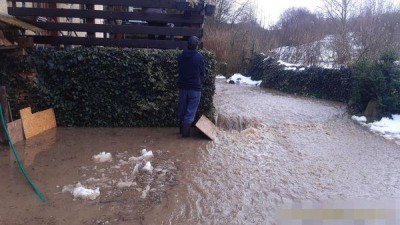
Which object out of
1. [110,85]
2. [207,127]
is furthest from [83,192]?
[110,85]

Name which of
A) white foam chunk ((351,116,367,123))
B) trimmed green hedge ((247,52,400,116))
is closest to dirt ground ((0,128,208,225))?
white foam chunk ((351,116,367,123))

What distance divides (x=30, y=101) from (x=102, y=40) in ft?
6.69

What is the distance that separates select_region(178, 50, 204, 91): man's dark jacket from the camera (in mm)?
6527

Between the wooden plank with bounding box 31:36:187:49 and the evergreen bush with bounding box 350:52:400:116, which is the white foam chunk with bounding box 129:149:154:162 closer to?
the wooden plank with bounding box 31:36:187:49

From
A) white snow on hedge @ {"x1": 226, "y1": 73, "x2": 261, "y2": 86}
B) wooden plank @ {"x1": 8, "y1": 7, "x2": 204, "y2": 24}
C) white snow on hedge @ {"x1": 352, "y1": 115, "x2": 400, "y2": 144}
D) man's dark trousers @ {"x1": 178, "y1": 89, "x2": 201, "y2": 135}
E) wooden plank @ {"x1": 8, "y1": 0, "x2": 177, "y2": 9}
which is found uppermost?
wooden plank @ {"x1": 8, "y1": 0, "x2": 177, "y2": 9}

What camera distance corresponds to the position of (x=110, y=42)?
795 centimetres

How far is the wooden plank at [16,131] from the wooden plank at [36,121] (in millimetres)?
80

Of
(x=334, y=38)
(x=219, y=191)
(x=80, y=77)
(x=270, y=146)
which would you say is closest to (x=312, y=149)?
(x=270, y=146)

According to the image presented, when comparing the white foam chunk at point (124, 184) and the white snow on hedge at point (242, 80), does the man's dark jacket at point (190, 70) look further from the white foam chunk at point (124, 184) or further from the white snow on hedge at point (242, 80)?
the white snow on hedge at point (242, 80)

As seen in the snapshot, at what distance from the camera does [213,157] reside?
19.5ft

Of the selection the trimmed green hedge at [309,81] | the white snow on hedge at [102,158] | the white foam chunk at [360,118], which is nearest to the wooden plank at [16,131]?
the white snow on hedge at [102,158]

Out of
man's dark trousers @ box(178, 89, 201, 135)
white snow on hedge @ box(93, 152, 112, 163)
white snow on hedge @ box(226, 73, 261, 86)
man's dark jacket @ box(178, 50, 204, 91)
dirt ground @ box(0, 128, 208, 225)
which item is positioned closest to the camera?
dirt ground @ box(0, 128, 208, 225)

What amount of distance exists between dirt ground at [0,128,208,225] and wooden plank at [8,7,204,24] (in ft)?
8.25

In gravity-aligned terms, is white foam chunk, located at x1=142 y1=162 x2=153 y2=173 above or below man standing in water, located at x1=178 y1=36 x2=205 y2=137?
below
